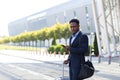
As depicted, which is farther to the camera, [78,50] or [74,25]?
[74,25]

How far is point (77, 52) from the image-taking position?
18.3 feet

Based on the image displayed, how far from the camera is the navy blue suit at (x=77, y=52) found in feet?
18.3

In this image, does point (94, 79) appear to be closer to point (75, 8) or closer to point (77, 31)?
point (77, 31)

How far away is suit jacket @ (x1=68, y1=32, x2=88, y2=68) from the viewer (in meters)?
5.57

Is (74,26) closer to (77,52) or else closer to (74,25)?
(74,25)

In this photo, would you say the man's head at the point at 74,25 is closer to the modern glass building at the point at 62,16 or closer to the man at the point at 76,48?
the man at the point at 76,48

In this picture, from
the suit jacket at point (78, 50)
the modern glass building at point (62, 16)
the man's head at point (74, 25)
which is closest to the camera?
the suit jacket at point (78, 50)

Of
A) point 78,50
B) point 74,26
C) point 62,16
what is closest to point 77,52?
point 78,50

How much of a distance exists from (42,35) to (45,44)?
119 feet

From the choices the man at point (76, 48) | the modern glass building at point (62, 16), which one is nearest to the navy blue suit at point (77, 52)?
the man at point (76, 48)

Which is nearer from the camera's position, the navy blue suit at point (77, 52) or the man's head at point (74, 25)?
the navy blue suit at point (77, 52)

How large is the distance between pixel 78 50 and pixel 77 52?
4 centimetres

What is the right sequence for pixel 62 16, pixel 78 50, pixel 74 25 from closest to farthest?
pixel 78 50, pixel 74 25, pixel 62 16

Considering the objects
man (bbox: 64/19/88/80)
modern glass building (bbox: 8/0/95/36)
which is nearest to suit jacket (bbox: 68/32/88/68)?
man (bbox: 64/19/88/80)
